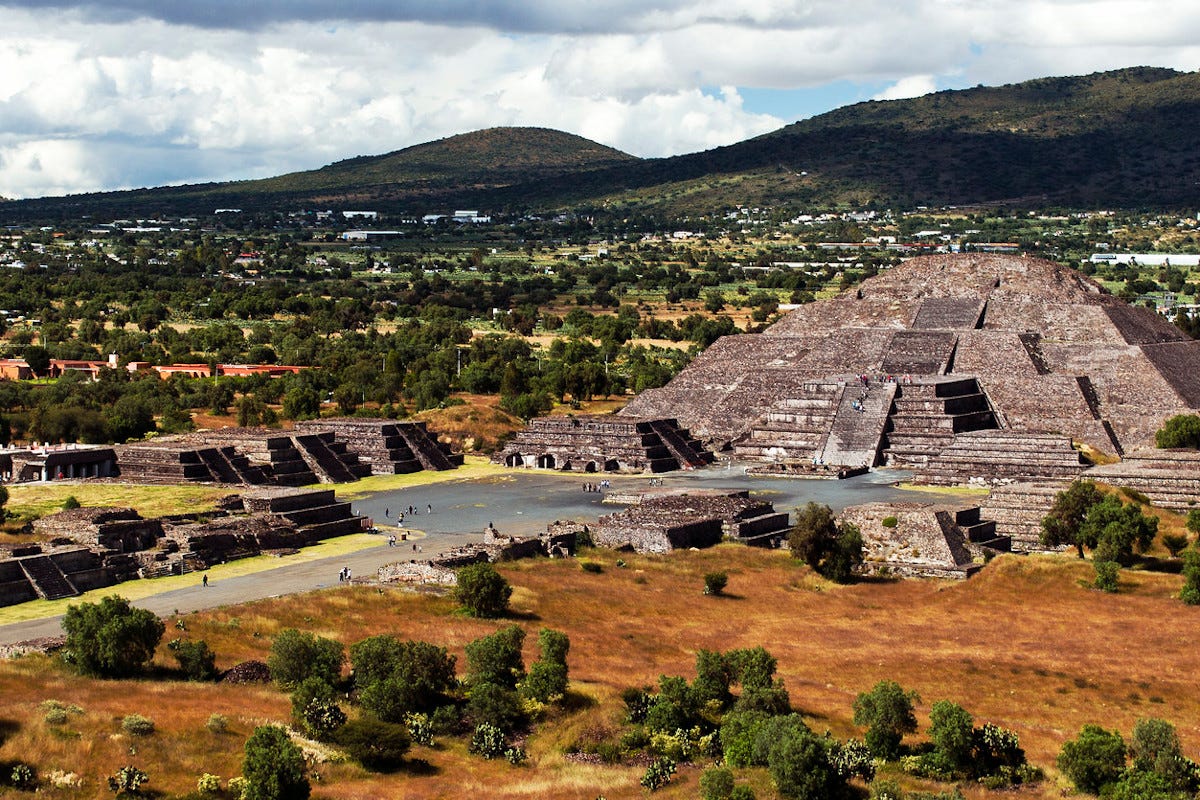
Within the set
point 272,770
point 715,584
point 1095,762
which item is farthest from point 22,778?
point 715,584

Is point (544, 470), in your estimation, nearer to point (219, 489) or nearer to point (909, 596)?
point (219, 489)

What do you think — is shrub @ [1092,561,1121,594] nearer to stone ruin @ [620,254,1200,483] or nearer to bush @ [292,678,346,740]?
stone ruin @ [620,254,1200,483]

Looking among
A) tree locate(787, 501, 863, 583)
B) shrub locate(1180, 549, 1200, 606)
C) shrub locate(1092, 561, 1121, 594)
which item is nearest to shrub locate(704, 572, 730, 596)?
tree locate(787, 501, 863, 583)

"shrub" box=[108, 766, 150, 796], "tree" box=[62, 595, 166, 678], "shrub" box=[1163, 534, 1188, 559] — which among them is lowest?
"shrub" box=[1163, 534, 1188, 559]

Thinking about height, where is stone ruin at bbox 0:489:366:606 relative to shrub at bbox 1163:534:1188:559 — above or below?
above

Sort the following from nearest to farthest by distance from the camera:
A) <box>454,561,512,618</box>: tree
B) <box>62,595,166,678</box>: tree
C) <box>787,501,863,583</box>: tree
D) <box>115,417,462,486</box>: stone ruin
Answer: <box>62,595,166,678</box>: tree
<box>454,561,512,618</box>: tree
<box>787,501,863,583</box>: tree
<box>115,417,462,486</box>: stone ruin

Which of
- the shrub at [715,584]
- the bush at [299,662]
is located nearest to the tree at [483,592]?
the shrub at [715,584]
